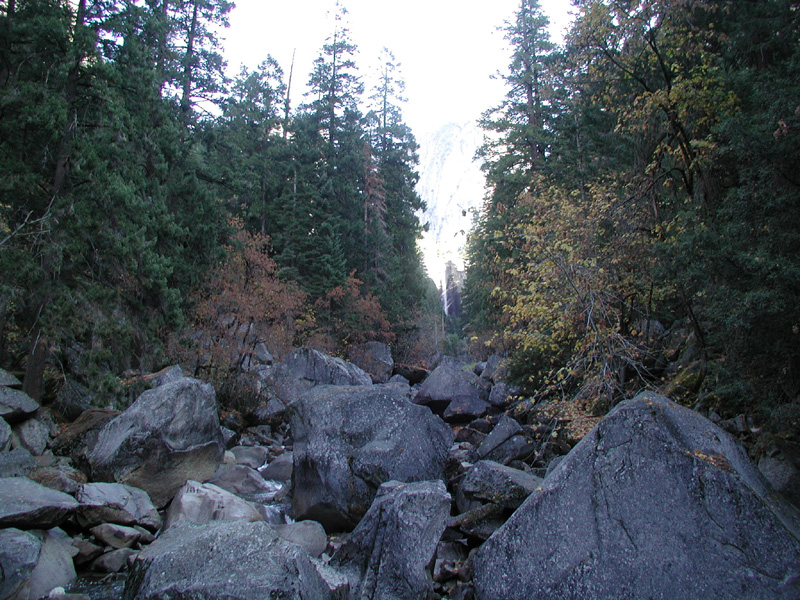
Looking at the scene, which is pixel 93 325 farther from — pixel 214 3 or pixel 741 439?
pixel 214 3

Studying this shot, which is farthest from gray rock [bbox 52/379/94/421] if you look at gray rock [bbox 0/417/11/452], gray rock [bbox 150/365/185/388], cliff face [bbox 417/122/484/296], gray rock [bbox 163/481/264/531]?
cliff face [bbox 417/122/484/296]

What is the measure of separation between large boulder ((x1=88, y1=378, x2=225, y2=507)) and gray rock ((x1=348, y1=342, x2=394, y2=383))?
16.5 meters

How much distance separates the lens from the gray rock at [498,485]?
23.4 ft

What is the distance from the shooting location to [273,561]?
15.9 ft

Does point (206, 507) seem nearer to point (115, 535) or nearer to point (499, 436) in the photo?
point (115, 535)

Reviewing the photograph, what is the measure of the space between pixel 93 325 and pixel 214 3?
673 inches

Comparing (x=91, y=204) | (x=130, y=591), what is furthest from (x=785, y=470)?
(x=91, y=204)

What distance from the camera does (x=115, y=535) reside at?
736 centimetres

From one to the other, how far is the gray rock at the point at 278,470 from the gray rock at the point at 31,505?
16.9 feet

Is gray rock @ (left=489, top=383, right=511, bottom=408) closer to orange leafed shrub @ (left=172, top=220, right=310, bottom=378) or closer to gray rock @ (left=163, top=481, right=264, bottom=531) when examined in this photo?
orange leafed shrub @ (left=172, top=220, right=310, bottom=378)

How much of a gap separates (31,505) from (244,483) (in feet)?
15.1

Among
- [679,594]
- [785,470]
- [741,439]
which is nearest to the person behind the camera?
[679,594]

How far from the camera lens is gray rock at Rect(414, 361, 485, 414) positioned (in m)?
17.3

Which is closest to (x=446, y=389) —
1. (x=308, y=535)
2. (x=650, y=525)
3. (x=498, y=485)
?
(x=498, y=485)
